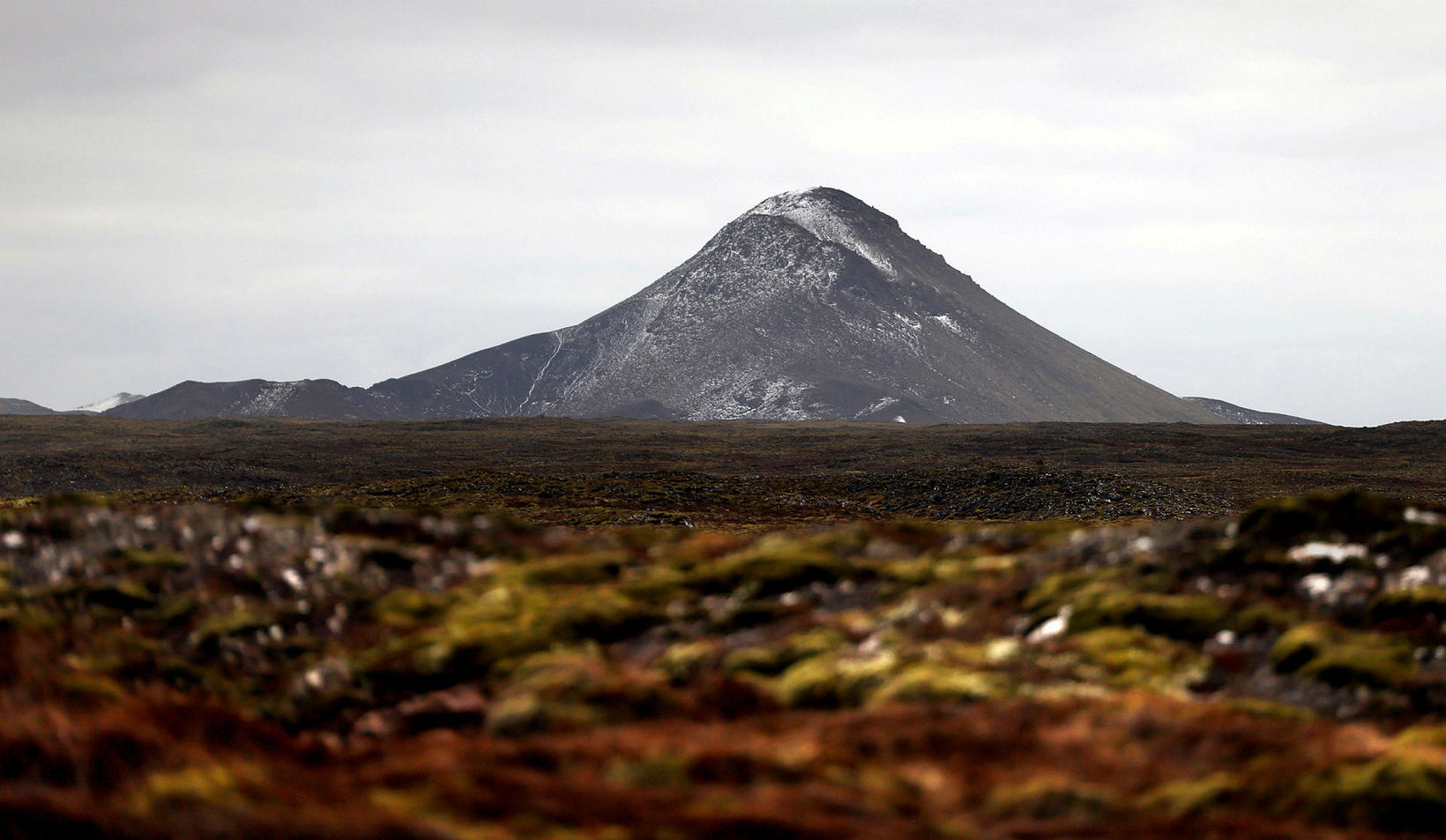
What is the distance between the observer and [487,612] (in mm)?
12766

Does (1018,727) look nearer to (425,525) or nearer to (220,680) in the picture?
(220,680)

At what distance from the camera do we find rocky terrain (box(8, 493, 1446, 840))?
7926 millimetres

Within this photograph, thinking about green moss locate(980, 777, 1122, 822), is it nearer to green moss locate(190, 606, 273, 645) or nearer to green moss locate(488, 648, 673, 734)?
green moss locate(488, 648, 673, 734)

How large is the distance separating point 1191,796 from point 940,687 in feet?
8.70

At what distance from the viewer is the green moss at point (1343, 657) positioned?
1055 cm

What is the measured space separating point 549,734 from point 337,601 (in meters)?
4.69

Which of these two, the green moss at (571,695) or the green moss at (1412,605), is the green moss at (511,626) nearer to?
the green moss at (571,695)

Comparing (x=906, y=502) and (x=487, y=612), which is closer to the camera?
(x=487, y=612)

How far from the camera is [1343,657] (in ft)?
35.0

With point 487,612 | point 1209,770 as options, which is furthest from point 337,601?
point 1209,770

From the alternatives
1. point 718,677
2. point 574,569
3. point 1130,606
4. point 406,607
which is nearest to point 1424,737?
point 1130,606

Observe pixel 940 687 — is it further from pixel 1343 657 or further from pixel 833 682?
pixel 1343 657

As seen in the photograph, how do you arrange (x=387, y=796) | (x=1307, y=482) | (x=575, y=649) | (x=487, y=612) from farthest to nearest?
(x=1307, y=482), (x=487, y=612), (x=575, y=649), (x=387, y=796)

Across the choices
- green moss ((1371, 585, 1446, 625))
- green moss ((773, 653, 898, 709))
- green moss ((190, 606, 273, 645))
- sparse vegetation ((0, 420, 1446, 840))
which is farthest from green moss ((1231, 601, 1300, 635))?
green moss ((190, 606, 273, 645))
